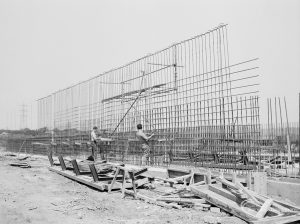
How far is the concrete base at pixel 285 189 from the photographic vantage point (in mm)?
7940

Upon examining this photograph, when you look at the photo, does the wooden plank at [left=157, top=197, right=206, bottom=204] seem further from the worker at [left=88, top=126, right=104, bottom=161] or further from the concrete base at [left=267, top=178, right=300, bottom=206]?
the worker at [left=88, top=126, right=104, bottom=161]

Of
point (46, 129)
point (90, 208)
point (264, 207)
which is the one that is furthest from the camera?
point (46, 129)

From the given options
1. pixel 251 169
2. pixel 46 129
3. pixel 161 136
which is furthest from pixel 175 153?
pixel 46 129

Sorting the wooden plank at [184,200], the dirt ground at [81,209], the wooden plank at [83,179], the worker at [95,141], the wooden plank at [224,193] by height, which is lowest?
the dirt ground at [81,209]

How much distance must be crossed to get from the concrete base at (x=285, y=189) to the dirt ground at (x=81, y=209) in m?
1.85

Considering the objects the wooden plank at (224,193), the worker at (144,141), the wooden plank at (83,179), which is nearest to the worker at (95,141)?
the wooden plank at (83,179)

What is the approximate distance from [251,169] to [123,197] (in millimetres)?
3578

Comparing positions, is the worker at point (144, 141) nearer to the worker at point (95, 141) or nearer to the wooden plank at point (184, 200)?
the worker at point (95, 141)

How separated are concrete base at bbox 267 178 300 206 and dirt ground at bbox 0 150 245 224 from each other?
1.85m

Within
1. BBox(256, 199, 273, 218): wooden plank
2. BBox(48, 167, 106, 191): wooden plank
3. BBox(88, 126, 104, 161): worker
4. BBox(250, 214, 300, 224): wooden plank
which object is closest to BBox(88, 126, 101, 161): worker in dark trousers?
BBox(88, 126, 104, 161): worker

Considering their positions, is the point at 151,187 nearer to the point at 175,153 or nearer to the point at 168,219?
the point at 175,153

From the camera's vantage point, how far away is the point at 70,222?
6723mm

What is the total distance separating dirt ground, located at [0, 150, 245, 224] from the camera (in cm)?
691

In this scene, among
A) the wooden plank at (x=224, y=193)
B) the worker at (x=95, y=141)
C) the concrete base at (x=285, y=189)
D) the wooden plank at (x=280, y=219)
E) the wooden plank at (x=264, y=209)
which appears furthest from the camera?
the worker at (x=95, y=141)
